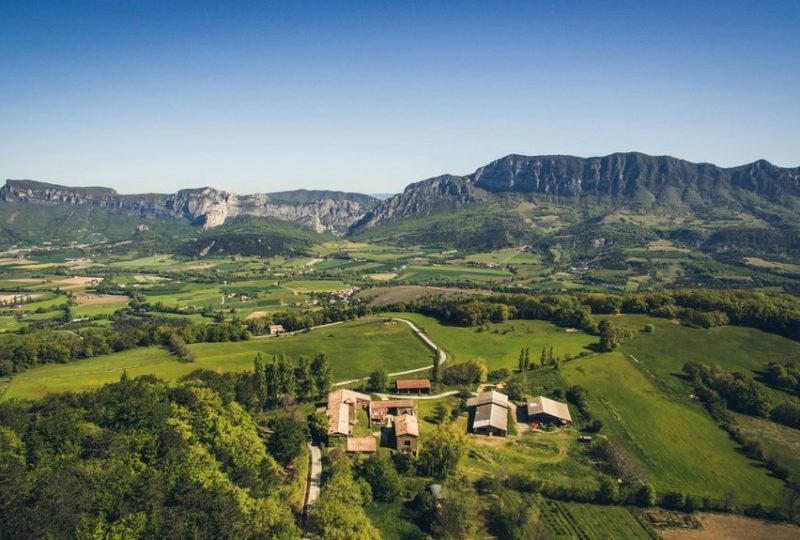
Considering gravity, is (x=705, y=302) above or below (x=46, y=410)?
above

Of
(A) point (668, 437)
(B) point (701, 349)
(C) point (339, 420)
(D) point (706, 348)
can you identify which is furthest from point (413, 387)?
(D) point (706, 348)

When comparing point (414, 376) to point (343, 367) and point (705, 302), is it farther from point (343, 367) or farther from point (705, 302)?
point (705, 302)

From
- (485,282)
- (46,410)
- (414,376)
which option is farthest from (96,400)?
(485,282)

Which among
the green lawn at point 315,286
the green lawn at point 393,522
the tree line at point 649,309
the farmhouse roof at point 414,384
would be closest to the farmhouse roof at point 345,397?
the farmhouse roof at point 414,384

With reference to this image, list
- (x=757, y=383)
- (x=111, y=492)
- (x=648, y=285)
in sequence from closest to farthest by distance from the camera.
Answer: (x=111, y=492) → (x=757, y=383) → (x=648, y=285)

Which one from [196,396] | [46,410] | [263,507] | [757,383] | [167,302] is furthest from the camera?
[167,302]

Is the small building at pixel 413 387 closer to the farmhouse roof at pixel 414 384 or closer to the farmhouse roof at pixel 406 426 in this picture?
the farmhouse roof at pixel 414 384

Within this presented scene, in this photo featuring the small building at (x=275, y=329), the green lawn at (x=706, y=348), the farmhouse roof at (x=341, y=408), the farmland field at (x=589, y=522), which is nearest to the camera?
the farmland field at (x=589, y=522)

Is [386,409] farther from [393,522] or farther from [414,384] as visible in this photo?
[393,522]
